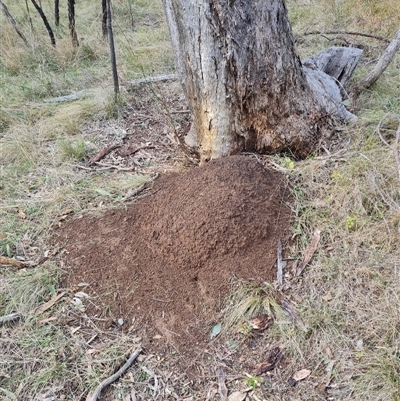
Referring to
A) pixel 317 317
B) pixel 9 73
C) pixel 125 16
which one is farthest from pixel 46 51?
pixel 317 317

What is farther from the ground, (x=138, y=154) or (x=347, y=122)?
(x=347, y=122)

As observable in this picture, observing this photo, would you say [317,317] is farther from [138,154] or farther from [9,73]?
[9,73]

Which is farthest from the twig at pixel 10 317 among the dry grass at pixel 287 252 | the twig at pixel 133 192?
the twig at pixel 133 192

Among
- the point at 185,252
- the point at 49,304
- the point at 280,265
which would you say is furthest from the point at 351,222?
the point at 49,304

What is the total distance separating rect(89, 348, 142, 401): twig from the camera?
66.7 inches

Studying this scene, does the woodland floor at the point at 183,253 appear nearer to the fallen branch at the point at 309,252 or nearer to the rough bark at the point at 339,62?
the fallen branch at the point at 309,252

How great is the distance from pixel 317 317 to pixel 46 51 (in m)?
4.43

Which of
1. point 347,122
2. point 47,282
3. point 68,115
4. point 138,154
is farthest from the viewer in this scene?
point 68,115

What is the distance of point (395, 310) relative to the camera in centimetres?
173

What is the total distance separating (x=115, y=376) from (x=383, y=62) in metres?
2.86

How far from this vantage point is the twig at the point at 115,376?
1.70 m

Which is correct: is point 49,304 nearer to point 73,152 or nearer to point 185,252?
point 185,252

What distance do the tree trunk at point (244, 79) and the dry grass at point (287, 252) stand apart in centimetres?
27

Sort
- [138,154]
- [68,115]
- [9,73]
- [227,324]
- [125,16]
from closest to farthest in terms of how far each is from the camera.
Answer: [227,324], [138,154], [68,115], [9,73], [125,16]
